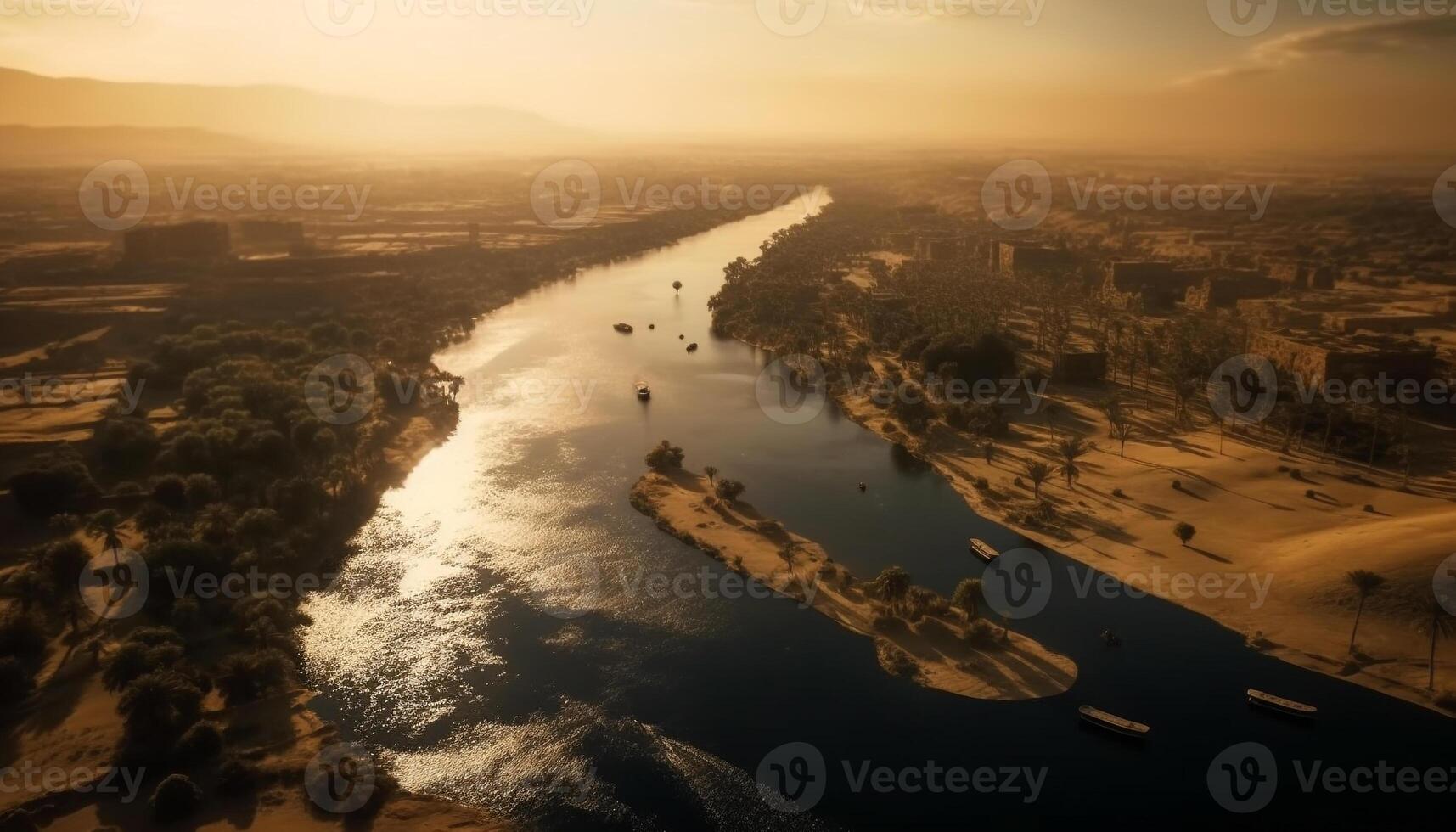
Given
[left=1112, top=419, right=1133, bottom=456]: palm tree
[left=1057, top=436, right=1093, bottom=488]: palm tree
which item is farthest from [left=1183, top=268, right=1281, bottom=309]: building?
[left=1057, top=436, right=1093, bottom=488]: palm tree

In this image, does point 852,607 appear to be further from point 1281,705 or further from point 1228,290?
point 1228,290

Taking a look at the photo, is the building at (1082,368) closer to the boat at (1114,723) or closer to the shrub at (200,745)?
the boat at (1114,723)

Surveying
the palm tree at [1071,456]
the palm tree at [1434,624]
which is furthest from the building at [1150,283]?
the palm tree at [1434,624]

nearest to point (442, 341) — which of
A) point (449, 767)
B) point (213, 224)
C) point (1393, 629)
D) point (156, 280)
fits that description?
point (156, 280)

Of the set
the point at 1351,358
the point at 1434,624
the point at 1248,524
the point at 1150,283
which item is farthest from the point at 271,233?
the point at 1434,624

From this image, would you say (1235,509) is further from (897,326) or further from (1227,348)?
(897,326)
